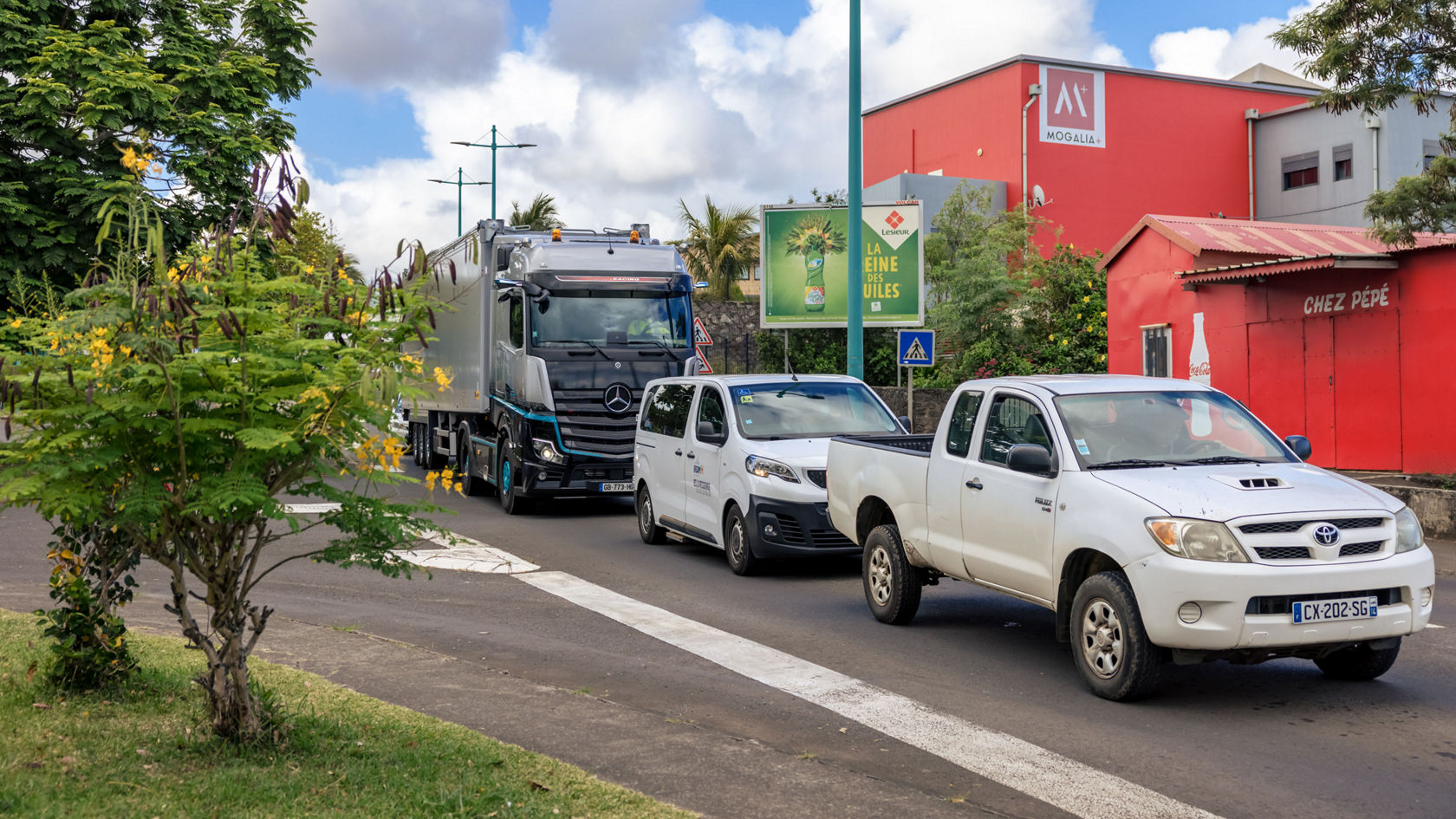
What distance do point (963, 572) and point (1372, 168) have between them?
41.5 metres

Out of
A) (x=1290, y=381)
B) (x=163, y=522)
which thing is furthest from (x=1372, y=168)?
(x=163, y=522)

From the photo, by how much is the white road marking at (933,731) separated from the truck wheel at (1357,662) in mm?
2196

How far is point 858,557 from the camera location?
470 inches

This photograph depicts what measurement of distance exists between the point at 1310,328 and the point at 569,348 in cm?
996

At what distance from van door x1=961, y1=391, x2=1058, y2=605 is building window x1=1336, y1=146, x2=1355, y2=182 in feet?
137

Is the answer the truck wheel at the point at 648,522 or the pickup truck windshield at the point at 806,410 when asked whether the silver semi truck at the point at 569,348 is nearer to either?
the truck wheel at the point at 648,522

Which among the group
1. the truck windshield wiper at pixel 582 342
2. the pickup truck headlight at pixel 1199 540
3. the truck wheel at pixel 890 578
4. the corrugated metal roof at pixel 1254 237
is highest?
the corrugated metal roof at pixel 1254 237

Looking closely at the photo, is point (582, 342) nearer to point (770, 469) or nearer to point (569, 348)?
point (569, 348)

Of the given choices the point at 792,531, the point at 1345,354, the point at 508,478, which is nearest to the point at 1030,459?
the point at 792,531

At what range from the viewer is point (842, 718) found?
630cm

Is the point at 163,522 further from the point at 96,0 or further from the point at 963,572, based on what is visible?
the point at 96,0

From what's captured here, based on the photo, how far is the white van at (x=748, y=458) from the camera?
11.1 m

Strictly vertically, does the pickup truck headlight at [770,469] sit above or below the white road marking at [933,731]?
above

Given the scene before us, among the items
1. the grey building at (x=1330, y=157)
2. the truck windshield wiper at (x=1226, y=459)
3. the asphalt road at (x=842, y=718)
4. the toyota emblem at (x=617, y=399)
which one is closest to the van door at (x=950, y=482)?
the asphalt road at (x=842, y=718)
